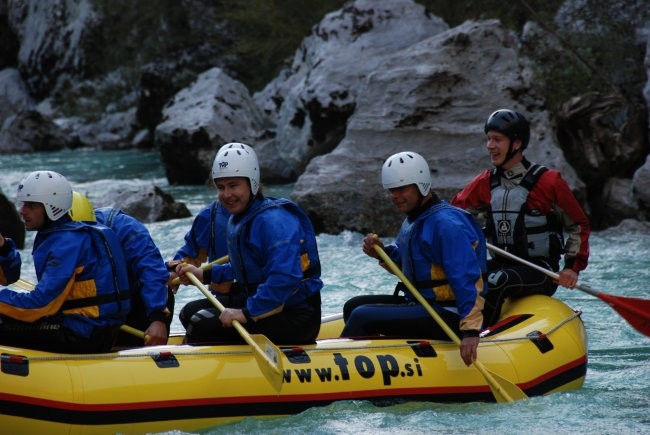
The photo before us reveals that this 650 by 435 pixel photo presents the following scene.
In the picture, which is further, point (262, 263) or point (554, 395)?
point (554, 395)

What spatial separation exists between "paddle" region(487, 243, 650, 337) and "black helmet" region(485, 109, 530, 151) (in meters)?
0.64

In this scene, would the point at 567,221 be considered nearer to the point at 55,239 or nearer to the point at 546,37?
the point at 55,239

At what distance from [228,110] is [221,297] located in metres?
12.1

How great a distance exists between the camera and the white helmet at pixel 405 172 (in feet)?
18.1

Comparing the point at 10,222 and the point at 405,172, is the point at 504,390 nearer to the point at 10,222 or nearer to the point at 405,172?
the point at 405,172

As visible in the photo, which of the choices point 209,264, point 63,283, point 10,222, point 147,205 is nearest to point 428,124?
point 147,205

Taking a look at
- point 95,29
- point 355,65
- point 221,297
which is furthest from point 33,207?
point 95,29

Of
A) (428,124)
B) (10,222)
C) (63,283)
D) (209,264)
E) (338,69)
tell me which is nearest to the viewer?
(63,283)

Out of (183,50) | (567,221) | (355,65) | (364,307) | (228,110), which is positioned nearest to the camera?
(364,307)

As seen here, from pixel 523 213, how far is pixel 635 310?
0.84 m


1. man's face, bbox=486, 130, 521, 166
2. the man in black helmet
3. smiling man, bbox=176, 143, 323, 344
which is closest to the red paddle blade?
the man in black helmet

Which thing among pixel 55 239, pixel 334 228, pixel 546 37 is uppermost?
pixel 546 37

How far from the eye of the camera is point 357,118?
12.7m

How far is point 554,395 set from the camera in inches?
228
